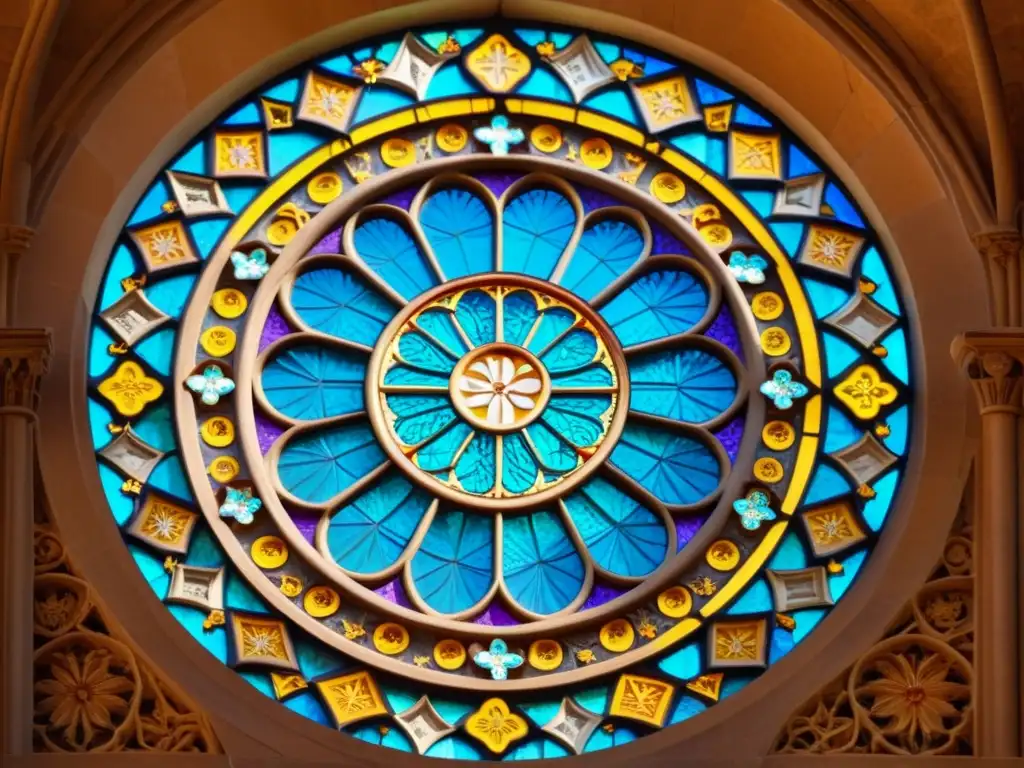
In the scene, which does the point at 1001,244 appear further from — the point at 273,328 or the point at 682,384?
the point at 273,328

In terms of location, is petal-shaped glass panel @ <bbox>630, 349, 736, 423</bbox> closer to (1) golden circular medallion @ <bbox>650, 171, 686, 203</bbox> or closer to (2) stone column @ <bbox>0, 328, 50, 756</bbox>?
(1) golden circular medallion @ <bbox>650, 171, 686, 203</bbox>

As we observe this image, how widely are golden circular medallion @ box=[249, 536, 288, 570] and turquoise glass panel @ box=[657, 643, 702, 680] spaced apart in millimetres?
A: 2169

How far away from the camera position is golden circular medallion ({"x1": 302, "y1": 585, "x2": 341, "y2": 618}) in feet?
61.3

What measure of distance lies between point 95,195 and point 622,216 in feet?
10.2

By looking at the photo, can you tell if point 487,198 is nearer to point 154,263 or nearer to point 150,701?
point 154,263

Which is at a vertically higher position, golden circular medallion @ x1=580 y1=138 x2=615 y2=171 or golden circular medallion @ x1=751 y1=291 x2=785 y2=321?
golden circular medallion @ x1=580 y1=138 x2=615 y2=171

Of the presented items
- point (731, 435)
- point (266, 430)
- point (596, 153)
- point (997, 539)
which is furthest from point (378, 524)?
point (997, 539)

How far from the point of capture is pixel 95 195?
19.3 m

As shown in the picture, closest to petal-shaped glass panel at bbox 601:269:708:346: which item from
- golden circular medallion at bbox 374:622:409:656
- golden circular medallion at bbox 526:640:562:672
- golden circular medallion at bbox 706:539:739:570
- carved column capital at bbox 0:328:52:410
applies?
golden circular medallion at bbox 706:539:739:570

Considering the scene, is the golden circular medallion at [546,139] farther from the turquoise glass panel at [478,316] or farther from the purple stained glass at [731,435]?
the purple stained glass at [731,435]

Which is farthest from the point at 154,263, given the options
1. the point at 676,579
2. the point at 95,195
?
the point at 676,579

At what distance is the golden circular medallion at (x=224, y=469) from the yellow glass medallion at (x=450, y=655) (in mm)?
1523

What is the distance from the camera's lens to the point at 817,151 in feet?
65.8

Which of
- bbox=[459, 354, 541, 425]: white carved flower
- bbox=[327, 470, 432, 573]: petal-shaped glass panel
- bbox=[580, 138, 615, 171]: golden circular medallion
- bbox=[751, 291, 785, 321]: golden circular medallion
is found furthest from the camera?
bbox=[580, 138, 615, 171]: golden circular medallion
